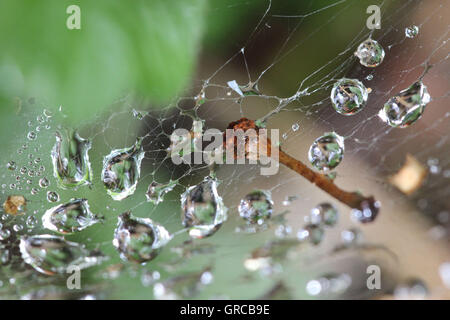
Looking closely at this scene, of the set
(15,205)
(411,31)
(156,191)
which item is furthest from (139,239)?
(411,31)

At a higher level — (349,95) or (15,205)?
(349,95)

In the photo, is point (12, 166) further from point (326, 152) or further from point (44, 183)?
point (326, 152)

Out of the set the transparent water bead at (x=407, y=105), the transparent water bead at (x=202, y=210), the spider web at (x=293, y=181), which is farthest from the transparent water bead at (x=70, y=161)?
the transparent water bead at (x=407, y=105)

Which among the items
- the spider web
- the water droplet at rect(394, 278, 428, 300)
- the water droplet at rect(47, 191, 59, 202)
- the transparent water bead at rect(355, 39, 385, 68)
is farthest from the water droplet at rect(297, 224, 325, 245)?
the water droplet at rect(47, 191, 59, 202)

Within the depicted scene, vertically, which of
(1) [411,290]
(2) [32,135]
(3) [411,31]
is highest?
(3) [411,31]

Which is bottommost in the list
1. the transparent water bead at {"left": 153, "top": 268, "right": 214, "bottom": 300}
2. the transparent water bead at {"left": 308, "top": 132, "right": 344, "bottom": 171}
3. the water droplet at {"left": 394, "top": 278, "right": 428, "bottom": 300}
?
the water droplet at {"left": 394, "top": 278, "right": 428, "bottom": 300}

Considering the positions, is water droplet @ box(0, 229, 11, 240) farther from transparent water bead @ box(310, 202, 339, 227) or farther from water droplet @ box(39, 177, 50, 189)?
transparent water bead @ box(310, 202, 339, 227)
